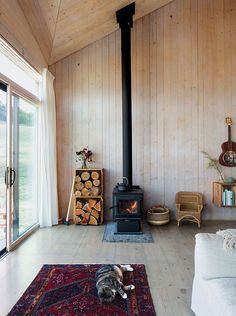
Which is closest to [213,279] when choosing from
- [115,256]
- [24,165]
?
[115,256]

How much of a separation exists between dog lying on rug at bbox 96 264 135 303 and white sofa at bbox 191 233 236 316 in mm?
622

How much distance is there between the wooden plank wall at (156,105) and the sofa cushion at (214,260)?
9.72 feet

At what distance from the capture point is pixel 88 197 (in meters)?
4.44

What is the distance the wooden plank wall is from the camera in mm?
4727

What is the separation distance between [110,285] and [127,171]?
2.26 m

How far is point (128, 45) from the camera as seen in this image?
418cm

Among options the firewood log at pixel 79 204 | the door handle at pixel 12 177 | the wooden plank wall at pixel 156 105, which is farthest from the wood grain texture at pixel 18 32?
the firewood log at pixel 79 204

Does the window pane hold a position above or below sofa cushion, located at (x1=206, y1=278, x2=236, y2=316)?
above

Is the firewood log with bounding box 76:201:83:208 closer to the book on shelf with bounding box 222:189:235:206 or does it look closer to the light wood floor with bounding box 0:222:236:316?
the light wood floor with bounding box 0:222:236:316

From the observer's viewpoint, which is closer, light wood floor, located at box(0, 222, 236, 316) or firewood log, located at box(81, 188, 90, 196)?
light wood floor, located at box(0, 222, 236, 316)

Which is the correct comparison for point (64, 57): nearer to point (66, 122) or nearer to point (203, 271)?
point (66, 122)

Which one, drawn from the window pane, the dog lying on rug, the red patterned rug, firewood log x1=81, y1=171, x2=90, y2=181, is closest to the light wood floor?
the red patterned rug

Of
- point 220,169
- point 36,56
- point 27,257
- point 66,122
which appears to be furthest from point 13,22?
point 220,169

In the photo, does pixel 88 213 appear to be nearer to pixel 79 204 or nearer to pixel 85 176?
pixel 79 204
